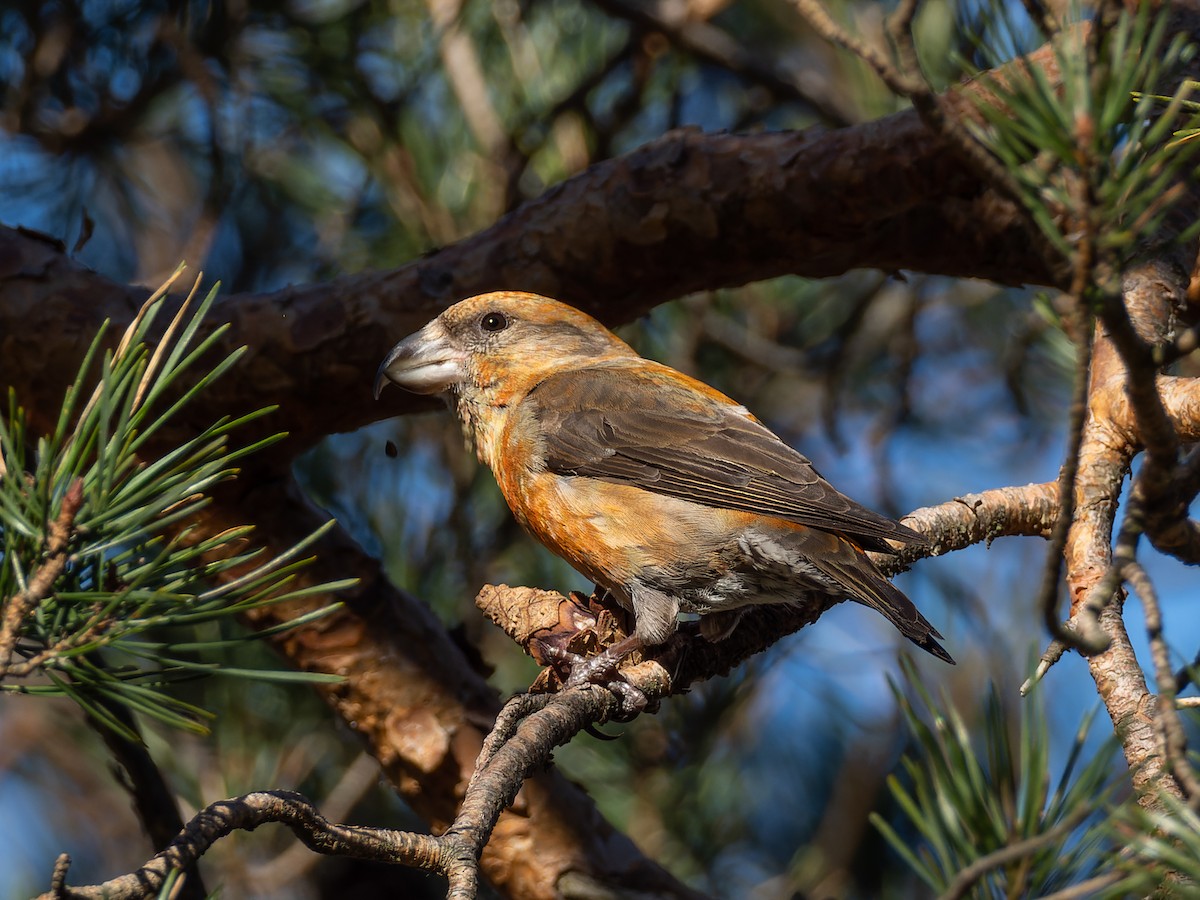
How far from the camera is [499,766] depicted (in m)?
1.92

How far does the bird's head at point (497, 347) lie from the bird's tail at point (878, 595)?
48.6 inches

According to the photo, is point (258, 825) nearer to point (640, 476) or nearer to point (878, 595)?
point (878, 595)

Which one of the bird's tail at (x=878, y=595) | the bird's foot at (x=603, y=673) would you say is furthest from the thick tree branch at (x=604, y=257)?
the bird's foot at (x=603, y=673)

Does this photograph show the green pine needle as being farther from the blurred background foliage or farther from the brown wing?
the blurred background foliage

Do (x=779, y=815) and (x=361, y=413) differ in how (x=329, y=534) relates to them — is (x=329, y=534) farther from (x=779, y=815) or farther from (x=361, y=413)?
(x=779, y=815)

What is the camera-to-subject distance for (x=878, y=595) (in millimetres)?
2605

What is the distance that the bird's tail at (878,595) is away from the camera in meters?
2.48

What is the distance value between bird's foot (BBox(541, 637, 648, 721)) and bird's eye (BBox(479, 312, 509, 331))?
3.84 feet

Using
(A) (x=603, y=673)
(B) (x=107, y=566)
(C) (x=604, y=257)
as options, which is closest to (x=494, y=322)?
(C) (x=604, y=257)

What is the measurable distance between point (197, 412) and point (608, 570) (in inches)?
53.0

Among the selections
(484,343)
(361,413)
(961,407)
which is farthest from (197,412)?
(961,407)

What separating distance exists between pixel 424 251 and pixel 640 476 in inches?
64.6

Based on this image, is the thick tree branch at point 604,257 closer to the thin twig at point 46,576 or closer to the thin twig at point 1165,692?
the thin twig at point 46,576

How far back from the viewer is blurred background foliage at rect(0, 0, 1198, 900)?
4.19m
